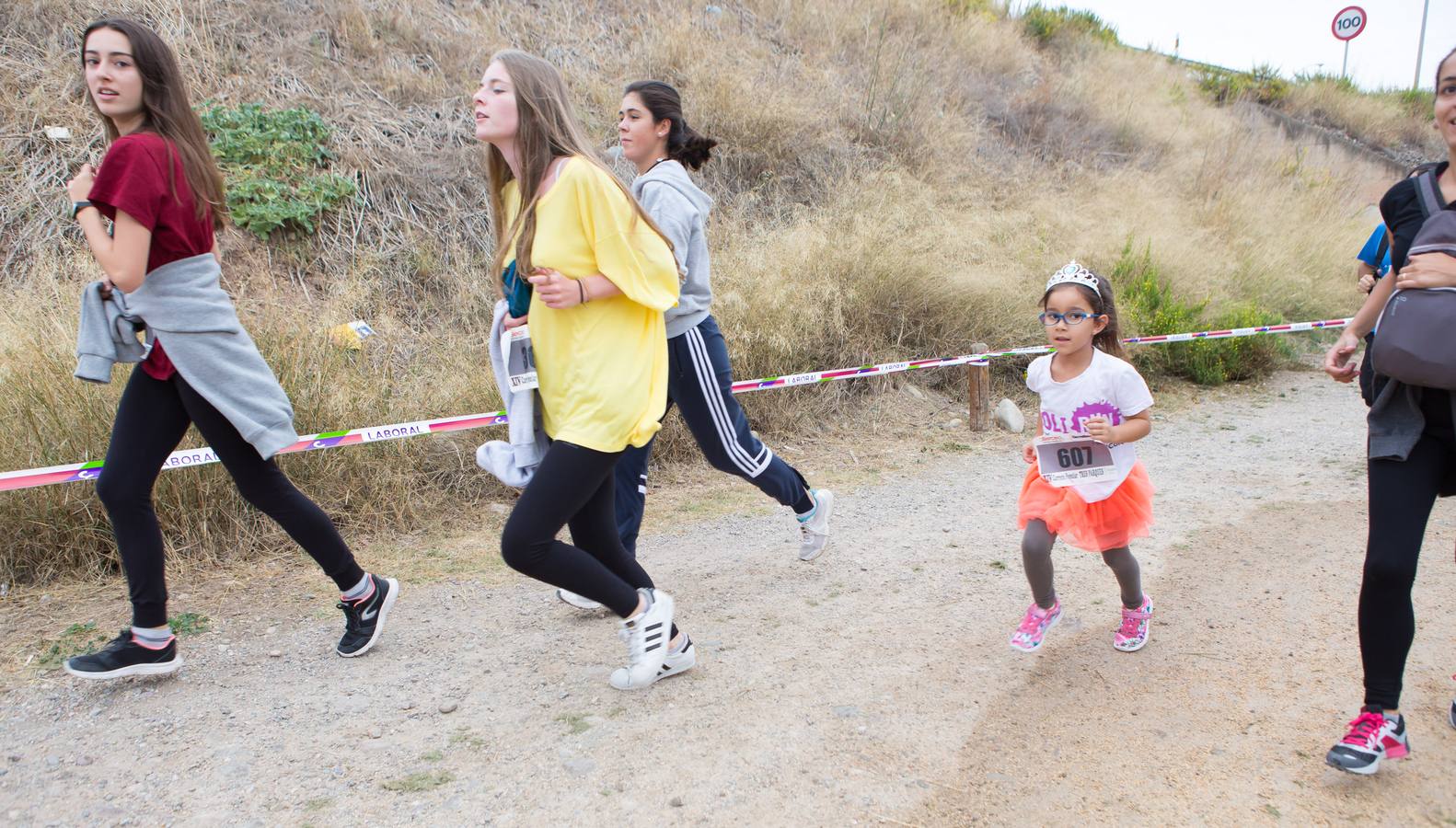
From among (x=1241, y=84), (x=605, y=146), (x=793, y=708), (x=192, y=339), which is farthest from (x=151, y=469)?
(x=1241, y=84)

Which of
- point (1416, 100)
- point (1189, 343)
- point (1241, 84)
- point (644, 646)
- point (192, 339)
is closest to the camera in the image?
point (192, 339)

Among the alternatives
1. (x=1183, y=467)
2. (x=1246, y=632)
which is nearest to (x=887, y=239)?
(x=1183, y=467)

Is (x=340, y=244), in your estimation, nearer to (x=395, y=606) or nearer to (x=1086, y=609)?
(x=395, y=606)

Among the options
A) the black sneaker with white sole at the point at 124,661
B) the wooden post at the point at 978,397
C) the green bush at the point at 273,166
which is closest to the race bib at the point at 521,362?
the black sneaker with white sole at the point at 124,661

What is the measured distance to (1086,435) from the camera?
3.29m

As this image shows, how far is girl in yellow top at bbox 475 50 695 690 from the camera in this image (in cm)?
279

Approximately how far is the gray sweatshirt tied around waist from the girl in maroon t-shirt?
44 millimetres

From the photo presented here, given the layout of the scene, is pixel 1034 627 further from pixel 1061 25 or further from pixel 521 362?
pixel 1061 25

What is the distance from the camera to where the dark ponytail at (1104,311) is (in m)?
3.23

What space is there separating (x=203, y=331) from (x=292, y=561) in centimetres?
176

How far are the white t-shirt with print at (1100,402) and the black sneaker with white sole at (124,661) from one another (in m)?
3.07

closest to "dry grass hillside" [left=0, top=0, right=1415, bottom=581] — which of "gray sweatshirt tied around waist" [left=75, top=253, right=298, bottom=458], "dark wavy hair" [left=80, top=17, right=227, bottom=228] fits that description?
"gray sweatshirt tied around waist" [left=75, top=253, right=298, bottom=458]

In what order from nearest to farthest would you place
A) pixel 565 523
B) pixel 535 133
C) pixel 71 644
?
pixel 535 133 < pixel 565 523 < pixel 71 644

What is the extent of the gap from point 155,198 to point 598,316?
52.8 inches
